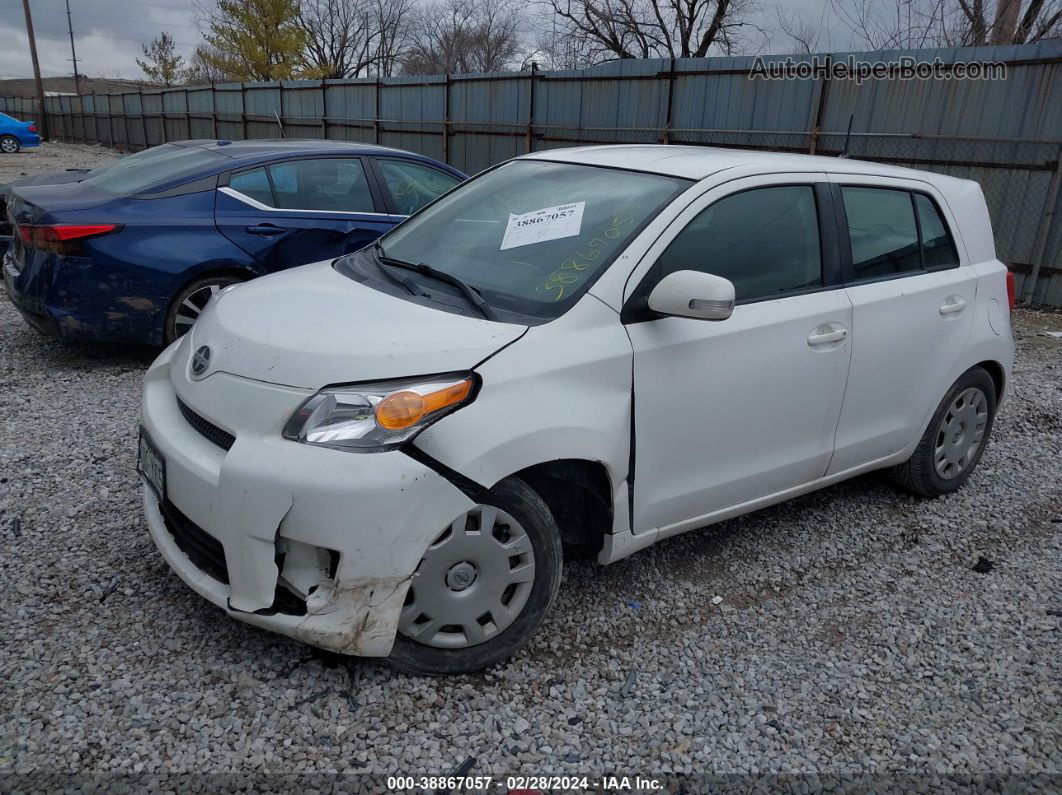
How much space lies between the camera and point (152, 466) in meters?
2.82

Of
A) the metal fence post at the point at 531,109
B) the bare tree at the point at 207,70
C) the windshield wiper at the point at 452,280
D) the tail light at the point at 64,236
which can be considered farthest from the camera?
the bare tree at the point at 207,70

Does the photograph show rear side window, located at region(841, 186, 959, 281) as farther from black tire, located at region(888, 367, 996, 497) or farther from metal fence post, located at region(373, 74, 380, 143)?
metal fence post, located at region(373, 74, 380, 143)

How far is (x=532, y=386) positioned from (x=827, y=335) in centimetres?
144

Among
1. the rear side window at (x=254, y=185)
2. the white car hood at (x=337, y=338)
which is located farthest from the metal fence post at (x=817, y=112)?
the white car hood at (x=337, y=338)

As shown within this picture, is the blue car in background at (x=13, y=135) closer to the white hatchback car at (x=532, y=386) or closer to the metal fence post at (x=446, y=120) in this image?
the metal fence post at (x=446, y=120)

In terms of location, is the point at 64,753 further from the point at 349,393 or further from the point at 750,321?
the point at 750,321

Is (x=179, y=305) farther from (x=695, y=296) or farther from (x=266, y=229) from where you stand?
(x=695, y=296)

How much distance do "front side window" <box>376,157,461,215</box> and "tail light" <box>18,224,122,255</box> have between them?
2037 mm

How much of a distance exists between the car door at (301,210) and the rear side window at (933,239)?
3.70 meters

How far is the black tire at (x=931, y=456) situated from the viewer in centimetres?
409

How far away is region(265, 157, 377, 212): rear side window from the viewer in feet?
19.3

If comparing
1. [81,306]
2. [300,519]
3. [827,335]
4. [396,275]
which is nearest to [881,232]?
[827,335]

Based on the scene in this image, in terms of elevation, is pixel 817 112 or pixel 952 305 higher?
pixel 817 112

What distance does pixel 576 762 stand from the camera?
243 centimetres
